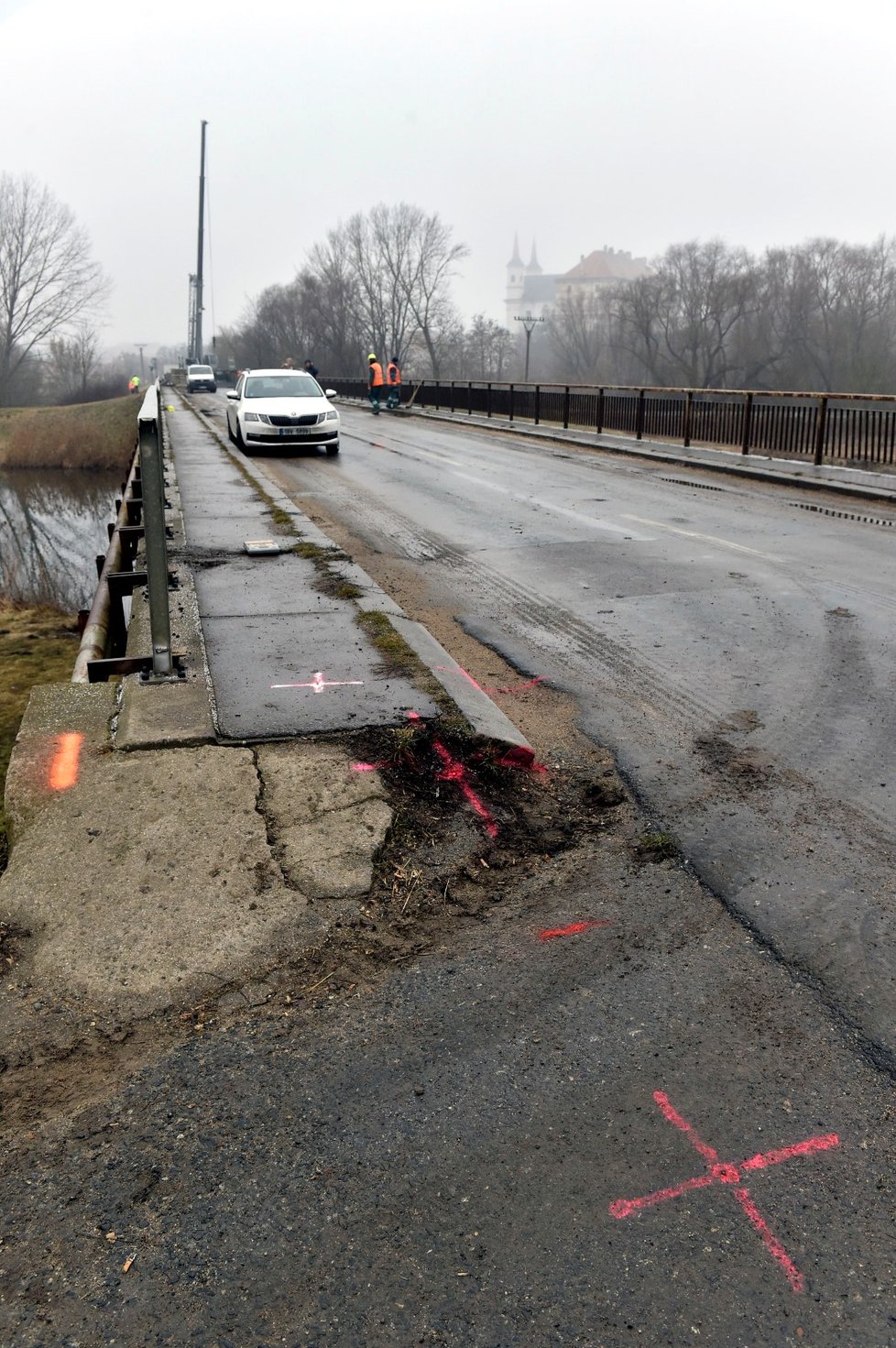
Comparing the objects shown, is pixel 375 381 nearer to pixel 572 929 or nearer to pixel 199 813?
pixel 199 813

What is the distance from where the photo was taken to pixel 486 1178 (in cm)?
246

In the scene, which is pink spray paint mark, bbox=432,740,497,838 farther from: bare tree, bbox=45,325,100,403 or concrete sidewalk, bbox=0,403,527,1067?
bare tree, bbox=45,325,100,403

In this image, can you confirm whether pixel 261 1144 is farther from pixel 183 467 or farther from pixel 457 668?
pixel 183 467

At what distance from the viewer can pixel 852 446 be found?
58.0ft

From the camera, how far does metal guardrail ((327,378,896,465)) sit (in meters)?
17.3

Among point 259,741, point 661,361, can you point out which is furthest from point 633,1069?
point 661,361

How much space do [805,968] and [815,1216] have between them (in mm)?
1025

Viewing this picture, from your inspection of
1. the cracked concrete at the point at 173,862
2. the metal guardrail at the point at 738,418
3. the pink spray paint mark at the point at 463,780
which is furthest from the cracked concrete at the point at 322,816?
the metal guardrail at the point at 738,418

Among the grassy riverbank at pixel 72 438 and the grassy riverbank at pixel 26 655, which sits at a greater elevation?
the grassy riverbank at pixel 72 438

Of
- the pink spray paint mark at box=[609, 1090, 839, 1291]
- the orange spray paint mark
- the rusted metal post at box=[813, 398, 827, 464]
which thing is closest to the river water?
the rusted metal post at box=[813, 398, 827, 464]

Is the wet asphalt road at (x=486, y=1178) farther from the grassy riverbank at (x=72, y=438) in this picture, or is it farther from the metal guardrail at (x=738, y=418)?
the grassy riverbank at (x=72, y=438)

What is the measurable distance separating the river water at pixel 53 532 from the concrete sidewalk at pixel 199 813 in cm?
1512

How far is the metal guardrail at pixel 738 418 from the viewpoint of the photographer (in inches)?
682

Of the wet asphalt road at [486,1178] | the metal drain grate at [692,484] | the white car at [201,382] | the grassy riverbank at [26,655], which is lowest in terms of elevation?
the grassy riverbank at [26,655]
